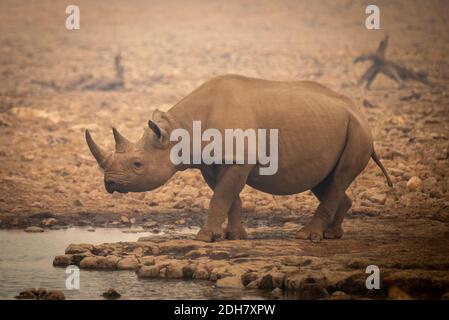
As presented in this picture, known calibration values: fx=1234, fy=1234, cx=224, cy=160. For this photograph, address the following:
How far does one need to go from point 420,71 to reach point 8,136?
8076mm

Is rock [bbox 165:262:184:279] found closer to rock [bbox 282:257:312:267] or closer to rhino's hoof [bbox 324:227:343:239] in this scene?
rock [bbox 282:257:312:267]

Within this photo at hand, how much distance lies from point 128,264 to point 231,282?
1.26 meters

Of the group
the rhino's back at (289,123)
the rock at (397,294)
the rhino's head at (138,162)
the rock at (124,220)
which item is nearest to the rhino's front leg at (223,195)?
the rhino's back at (289,123)

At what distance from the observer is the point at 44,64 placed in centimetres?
2430

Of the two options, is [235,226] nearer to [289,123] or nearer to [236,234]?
[236,234]

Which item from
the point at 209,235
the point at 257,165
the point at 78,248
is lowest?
the point at 78,248

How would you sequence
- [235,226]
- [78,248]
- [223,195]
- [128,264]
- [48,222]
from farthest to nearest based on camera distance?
[48,222], [235,226], [223,195], [78,248], [128,264]

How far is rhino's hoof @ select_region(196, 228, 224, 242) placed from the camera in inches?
493

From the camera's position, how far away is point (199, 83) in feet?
76.1

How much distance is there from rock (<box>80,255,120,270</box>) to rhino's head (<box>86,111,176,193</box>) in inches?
39.6

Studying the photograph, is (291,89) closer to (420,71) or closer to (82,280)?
(82,280)

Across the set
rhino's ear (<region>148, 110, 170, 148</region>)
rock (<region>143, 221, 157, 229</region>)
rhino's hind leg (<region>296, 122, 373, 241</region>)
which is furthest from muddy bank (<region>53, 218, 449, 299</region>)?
rock (<region>143, 221, 157, 229</region>)

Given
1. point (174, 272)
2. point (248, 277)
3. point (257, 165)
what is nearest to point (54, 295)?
point (174, 272)

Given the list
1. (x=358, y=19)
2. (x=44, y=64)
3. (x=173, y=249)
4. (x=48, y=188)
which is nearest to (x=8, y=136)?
(x=48, y=188)
